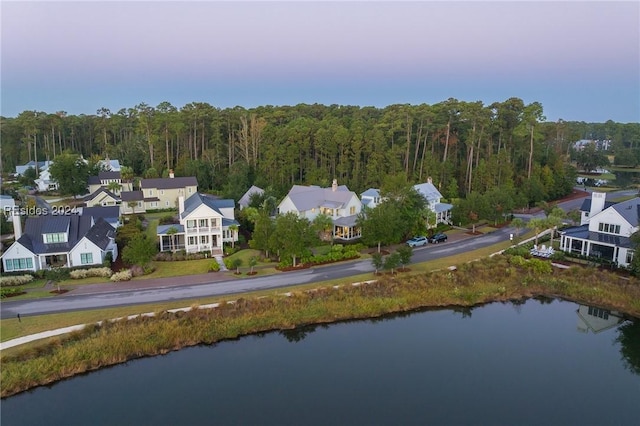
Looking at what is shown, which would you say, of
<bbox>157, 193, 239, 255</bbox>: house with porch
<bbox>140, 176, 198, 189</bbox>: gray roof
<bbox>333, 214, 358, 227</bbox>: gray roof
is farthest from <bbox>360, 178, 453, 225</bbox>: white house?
<bbox>140, 176, 198, 189</bbox>: gray roof

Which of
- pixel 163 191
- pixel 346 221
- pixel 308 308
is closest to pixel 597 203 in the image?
pixel 346 221

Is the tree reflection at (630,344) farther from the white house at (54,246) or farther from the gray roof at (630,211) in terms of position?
the white house at (54,246)

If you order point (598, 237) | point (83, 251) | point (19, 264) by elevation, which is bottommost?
point (19, 264)

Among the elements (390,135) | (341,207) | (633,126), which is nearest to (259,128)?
(390,135)

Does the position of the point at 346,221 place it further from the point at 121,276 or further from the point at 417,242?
the point at 121,276

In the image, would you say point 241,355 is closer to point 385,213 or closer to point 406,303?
point 406,303

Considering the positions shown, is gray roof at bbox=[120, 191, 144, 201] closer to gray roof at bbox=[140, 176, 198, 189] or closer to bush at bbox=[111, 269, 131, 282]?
gray roof at bbox=[140, 176, 198, 189]
